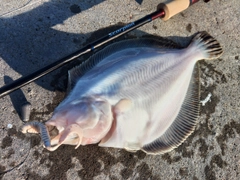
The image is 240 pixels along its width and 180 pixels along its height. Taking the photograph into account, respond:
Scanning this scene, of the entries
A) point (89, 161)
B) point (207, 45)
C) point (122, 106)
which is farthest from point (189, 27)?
point (89, 161)

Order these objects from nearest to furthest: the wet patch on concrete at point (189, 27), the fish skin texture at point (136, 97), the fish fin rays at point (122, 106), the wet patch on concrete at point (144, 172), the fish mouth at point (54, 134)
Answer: the fish mouth at point (54, 134) → the fish skin texture at point (136, 97) → the fish fin rays at point (122, 106) → the wet patch on concrete at point (144, 172) → the wet patch on concrete at point (189, 27)

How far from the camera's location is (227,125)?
2.27 meters

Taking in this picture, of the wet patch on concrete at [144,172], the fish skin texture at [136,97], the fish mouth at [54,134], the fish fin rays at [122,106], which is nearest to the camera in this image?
the fish mouth at [54,134]

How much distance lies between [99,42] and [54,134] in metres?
0.74

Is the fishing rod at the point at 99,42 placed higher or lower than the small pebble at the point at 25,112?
higher

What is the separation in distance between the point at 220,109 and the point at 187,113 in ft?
1.27

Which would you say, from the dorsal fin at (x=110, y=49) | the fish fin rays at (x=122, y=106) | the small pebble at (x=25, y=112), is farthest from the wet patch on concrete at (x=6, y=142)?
the fish fin rays at (x=122, y=106)

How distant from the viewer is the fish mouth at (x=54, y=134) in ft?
4.72

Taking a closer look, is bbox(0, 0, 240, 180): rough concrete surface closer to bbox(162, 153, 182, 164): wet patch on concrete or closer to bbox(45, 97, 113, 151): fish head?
bbox(162, 153, 182, 164): wet patch on concrete

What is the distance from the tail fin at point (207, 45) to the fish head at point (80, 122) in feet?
3.15

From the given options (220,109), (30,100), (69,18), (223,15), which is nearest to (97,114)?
(30,100)

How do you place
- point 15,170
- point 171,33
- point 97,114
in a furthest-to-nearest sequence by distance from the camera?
point 171,33, point 15,170, point 97,114

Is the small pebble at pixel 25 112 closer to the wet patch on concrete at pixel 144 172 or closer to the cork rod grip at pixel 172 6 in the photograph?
the wet patch on concrete at pixel 144 172

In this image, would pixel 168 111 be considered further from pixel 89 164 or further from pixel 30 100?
pixel 30 100
